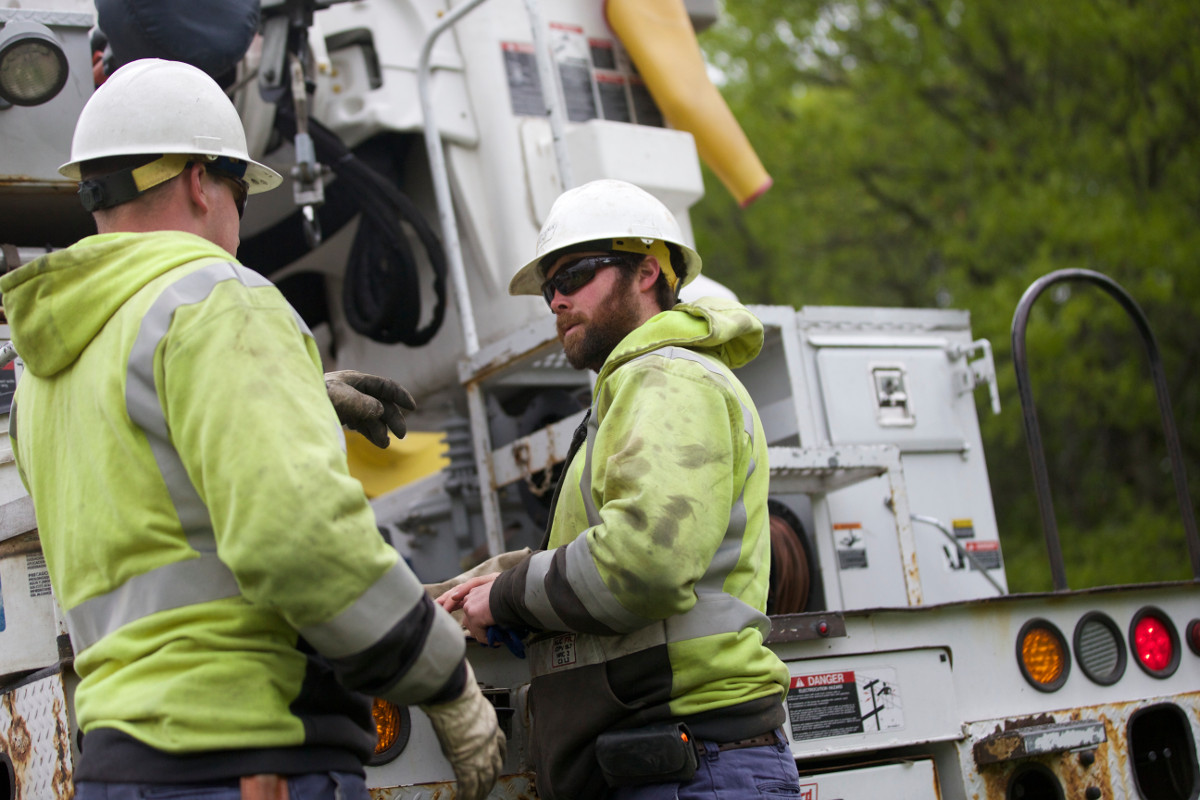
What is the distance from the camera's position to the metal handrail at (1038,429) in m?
3.31

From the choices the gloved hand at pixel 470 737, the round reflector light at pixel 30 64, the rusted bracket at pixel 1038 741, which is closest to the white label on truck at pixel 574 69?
the round reflector light at pixel 30 64

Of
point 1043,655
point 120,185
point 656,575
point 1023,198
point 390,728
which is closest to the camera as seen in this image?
point 120,185

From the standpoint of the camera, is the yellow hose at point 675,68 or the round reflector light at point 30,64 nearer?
the round reflector light at point 30,64

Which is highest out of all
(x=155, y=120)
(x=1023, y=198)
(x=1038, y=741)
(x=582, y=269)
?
(x=1023, y=198)

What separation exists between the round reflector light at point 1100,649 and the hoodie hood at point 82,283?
7.52ft

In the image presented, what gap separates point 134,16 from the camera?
3070 millimetres

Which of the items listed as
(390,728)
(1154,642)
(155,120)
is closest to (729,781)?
(390,728)

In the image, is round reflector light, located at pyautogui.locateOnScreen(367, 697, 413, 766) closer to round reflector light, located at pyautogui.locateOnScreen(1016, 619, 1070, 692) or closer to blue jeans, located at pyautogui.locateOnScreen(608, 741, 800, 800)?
blue jeans, located at pyautogui.locateOnScreen(608, 741, 800, 800)

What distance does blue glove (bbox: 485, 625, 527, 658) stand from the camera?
2281 millimetres

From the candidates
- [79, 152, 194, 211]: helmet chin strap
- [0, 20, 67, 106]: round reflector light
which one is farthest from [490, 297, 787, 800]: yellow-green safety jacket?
[0, 20, 67, 106]: round reflector light

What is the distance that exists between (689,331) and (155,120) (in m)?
0.93

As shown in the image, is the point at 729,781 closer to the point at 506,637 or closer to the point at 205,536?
the point at 506,637

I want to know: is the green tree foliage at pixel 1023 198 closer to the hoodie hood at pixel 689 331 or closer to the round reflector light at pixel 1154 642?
the round reflector light at pixel 1154 642

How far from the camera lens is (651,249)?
2570 mm
